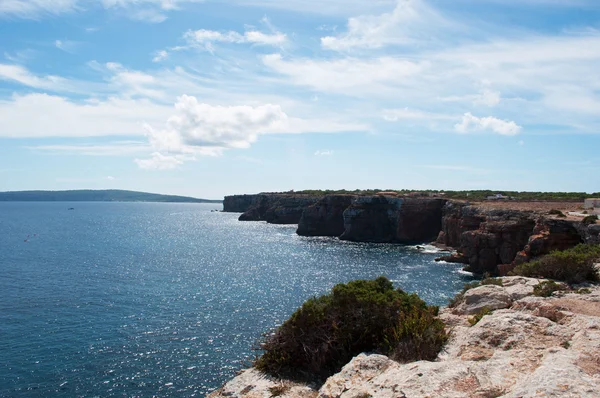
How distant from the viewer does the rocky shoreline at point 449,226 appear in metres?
48.7

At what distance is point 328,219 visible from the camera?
122125mm

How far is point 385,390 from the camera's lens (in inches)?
436

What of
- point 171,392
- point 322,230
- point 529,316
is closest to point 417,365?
point 529,316

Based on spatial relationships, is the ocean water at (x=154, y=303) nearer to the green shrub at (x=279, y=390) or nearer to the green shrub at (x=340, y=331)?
the green shrub at (x=340, y=331)

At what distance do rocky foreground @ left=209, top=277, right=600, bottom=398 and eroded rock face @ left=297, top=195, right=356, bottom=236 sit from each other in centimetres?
10245

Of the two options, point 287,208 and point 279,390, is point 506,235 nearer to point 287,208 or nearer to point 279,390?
point 279,390

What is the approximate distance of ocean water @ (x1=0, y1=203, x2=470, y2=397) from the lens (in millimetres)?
28094

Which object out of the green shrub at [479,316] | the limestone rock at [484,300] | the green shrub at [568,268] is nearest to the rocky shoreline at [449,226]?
the green shrub at [568,268]

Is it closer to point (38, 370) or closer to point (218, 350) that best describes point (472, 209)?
point (218, 350)

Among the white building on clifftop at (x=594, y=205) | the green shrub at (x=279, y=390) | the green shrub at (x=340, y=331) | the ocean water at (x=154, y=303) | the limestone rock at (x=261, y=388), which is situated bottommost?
the ocean water at (x=154, y=303)

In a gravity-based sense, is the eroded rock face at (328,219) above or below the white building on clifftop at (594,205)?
below

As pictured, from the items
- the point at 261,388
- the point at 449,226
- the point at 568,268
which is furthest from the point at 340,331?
the point at 449,226

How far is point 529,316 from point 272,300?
3391 cm

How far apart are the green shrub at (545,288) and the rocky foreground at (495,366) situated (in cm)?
121
